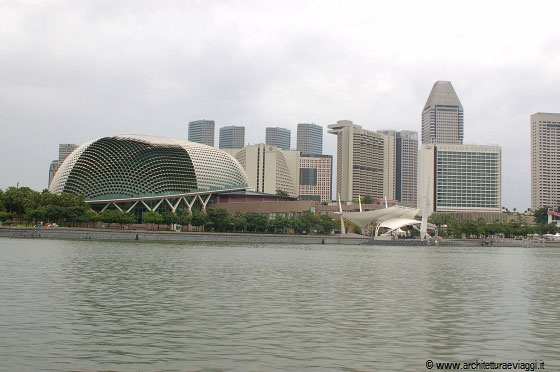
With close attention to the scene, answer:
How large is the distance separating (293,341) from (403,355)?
9.13ft

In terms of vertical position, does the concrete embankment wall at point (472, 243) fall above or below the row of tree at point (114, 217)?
below

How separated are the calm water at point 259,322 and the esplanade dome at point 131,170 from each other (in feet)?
334

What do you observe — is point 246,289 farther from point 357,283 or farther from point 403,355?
point 403,355

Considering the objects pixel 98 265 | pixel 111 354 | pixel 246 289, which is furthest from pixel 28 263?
pixel 111 354

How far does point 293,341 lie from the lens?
15609mm

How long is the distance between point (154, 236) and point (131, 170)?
44.3 metres

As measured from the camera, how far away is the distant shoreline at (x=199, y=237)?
8494 cm

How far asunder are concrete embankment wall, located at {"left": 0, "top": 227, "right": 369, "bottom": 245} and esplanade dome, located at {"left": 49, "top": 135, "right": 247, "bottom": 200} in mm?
36945

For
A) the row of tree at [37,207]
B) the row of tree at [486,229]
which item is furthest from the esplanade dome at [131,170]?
the row of tree at [486,229]

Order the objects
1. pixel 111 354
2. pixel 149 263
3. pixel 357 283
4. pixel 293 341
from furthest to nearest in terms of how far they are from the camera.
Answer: pixel 149 263 < pixel 357 283 < pixel 293 341 < pixel 111 354

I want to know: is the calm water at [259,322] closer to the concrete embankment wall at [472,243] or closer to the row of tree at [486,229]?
the concrete embankment wall at [472,243]

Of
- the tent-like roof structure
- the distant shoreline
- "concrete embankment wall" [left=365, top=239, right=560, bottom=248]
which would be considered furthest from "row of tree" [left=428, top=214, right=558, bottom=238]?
the tent-like roof structure

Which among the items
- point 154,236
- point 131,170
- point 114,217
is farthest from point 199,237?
point 131,170

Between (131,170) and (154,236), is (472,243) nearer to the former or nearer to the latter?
(154,236)
